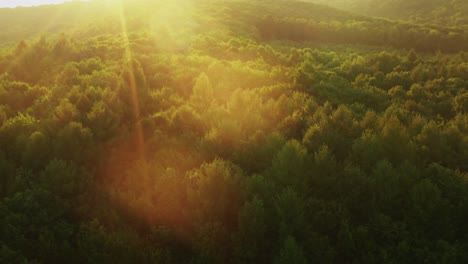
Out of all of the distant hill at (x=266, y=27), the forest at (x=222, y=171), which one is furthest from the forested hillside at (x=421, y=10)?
the forest at (x=222, y=171)

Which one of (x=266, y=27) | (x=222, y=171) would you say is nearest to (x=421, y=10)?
(x=266, y=27)

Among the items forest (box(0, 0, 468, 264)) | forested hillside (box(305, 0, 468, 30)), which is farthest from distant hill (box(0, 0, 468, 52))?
forest (box(0, 0, 468, 264))

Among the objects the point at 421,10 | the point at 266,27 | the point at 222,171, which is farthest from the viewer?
the point at 421,10

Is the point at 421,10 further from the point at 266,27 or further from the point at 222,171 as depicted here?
the point at 222,171

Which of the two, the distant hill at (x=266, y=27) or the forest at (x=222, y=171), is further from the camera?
the distant hill at (x=266, y=27)

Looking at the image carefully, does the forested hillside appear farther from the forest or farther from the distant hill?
the forest

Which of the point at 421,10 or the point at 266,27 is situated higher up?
the point at 266,27

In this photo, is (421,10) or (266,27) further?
(421,10)

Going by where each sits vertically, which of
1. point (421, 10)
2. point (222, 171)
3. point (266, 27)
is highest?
point (266, 27)

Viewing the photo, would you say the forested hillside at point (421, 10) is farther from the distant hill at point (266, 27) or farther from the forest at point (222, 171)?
the forest at point (222, 171)

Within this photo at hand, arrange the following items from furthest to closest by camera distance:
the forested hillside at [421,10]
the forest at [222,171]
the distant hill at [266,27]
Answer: the forested hillside at [421,10] → the distant hill at [266,27] → the forest at [222,171]

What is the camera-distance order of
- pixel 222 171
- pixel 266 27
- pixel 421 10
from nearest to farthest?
pixel 222 171, pixel 266 27, pixel 421 10

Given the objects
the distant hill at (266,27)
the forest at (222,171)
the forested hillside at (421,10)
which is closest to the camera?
the forest at (222,171)
